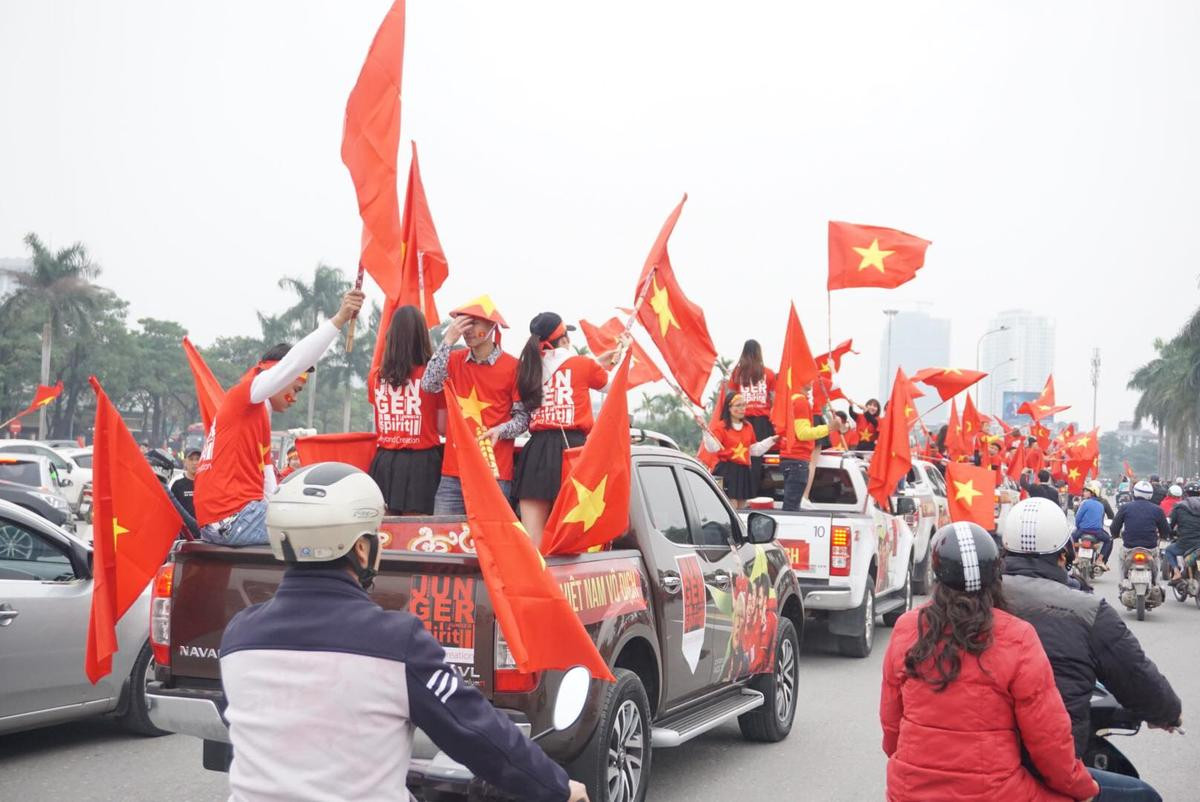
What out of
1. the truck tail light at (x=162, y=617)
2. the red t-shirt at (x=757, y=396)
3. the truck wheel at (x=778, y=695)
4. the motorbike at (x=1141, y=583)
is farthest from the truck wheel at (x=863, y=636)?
the truck tail light at (x=162, y=617)

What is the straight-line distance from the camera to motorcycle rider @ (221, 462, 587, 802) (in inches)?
101

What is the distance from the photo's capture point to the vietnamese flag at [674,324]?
9742 millimetres

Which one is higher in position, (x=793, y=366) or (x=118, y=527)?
(x=793, y=366)

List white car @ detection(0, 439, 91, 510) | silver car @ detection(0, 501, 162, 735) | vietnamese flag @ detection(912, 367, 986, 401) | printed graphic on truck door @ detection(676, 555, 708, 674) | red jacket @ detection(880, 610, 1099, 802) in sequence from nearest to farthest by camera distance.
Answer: red jacket @ detection(880, 610, 1099, 802)
printed graphic on truck door @ detection(676, 555, 708, 674)
silver car @ detection(0, 501, 162, 735)
vietnamese flag @ detection(912, 367, 986, 401)
white car @ detection(0, 439, 91, 510)

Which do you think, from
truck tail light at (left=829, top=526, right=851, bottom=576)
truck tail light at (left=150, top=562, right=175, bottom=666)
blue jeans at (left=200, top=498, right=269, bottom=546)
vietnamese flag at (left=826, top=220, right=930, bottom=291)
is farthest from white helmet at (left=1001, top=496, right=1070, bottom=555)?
vietnamese flag at (left=826, top=220, right=930, bottom=291)

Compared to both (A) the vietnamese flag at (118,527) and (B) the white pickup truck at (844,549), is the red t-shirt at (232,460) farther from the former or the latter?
(B) the white pickup truck at (844,549)

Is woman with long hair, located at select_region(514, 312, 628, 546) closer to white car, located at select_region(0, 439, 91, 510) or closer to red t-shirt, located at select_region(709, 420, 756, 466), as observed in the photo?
red t-shirt, located at select_region(709, 420, 756, 466)

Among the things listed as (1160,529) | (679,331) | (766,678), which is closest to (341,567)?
(766,678)

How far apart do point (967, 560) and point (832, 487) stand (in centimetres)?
958

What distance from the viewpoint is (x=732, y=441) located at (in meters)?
12.6

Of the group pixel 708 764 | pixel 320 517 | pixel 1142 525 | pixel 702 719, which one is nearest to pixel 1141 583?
pixel 1142 525

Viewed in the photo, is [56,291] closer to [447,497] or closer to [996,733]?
[447,497]

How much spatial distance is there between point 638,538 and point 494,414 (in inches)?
53.5

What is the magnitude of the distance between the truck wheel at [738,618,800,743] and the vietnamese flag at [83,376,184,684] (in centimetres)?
373
